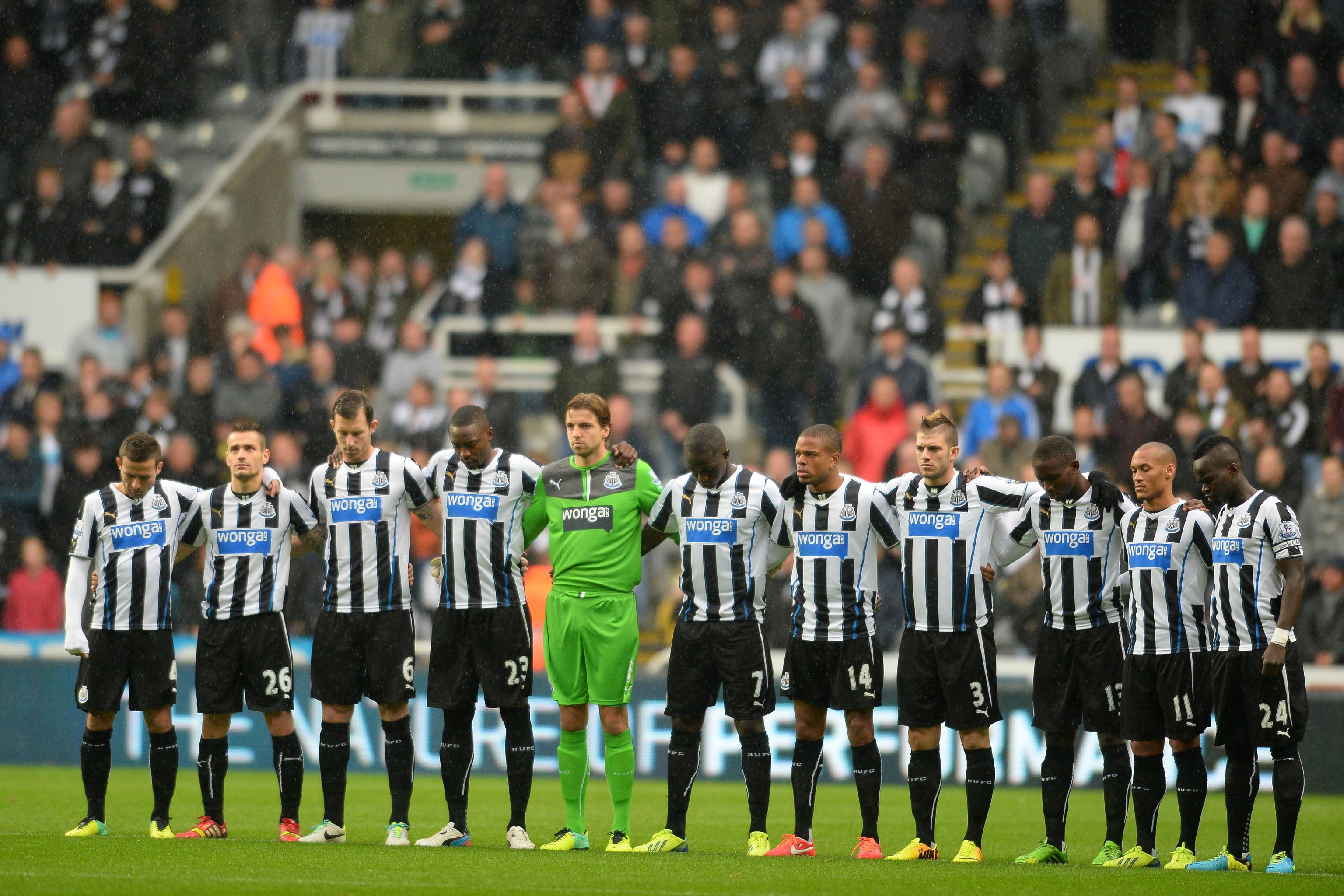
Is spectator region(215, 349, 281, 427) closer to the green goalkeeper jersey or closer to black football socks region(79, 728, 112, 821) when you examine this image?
black football socks region(79, 728, 112, 821)

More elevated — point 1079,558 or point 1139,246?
point 1139,246

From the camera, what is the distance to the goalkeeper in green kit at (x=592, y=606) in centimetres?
947

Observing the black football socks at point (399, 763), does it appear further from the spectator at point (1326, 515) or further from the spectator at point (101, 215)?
the spectator at point (101, 215)

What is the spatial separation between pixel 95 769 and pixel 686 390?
7.50 meters

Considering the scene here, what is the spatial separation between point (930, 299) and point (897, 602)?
136 inches

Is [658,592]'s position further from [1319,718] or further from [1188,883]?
[1188,883]

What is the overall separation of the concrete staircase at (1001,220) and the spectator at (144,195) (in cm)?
846

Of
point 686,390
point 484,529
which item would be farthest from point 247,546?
point 686,390

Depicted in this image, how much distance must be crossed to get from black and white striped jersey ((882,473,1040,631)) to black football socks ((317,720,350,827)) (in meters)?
3.03

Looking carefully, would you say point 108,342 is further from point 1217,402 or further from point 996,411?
point 1217,402

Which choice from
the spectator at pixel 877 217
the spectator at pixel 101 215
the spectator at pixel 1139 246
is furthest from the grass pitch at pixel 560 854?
the spectator at pixel 101 215

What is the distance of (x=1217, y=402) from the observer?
15.4 meters

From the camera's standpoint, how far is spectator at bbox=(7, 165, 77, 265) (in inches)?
763

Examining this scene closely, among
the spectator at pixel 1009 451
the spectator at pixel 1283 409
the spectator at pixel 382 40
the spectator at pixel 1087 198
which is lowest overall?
the spectator at pixel 1009 451
